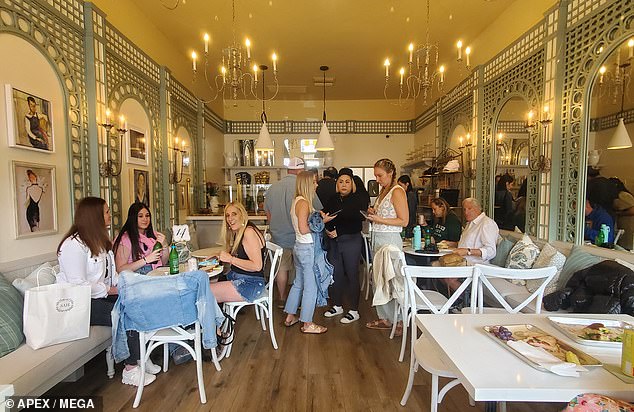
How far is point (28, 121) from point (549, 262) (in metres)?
4.60

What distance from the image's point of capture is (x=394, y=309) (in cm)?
340

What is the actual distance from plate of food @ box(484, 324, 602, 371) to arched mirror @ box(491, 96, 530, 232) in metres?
2.94

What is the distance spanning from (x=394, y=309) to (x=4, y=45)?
3858 mm

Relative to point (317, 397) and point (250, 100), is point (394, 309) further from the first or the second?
point (250, 100)

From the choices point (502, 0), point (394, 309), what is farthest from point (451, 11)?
point (394, 309)

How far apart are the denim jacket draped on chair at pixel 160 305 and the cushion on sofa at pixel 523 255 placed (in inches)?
120

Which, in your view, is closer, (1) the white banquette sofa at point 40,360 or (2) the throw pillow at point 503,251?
(1) the white banquette sofa at point 40,360

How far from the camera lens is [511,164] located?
14.0 feet

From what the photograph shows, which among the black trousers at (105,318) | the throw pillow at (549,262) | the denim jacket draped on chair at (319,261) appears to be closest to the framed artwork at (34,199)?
the black trousers at (105,318)

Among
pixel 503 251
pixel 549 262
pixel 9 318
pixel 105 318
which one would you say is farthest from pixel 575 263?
pixel 9 318

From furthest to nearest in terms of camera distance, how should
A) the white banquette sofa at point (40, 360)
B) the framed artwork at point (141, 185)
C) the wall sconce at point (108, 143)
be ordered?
1. the framed artwork at point (141, 185)
2. the wall sconce at point (108, 143)
3. the white banquette sofa at point (40, 360)

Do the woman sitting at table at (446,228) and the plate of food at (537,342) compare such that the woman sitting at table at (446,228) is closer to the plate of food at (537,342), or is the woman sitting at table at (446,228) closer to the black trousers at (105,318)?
the plate of food at (537,342)

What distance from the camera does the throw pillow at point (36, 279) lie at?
2.39 metres

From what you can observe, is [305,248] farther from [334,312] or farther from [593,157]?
[593,157]
